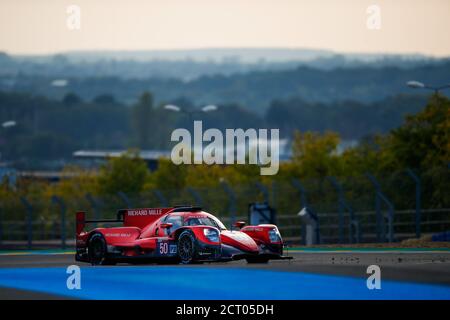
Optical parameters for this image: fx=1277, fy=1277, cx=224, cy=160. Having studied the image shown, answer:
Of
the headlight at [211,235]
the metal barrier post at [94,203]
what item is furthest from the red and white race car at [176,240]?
the metal barrier post at [94,203]

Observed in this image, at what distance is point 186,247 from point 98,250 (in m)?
2.39

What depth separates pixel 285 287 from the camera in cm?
2117

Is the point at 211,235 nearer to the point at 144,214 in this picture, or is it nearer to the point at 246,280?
the point at 144,214

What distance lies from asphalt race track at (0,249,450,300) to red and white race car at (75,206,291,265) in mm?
248

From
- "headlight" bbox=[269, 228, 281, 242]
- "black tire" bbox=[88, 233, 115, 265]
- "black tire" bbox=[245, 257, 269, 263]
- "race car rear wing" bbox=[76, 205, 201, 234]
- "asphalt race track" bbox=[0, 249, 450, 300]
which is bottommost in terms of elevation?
"asphalt race track" bbox=[0, 249, 450, 300]

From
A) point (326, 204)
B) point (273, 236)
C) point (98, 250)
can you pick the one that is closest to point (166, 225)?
point (98, 250)

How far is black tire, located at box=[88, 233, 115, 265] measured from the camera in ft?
88.0

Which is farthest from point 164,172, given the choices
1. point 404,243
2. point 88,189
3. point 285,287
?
point 285,287

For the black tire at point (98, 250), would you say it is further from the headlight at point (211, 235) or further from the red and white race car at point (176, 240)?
the headlight at point (211, 235)

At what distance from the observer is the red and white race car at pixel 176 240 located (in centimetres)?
2528

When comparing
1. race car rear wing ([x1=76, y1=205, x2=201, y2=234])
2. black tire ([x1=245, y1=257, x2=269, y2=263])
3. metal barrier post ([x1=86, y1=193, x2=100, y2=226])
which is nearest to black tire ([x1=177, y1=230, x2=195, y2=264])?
race car rear wing ([x1=76, y1=205, x2=201, y2=234])

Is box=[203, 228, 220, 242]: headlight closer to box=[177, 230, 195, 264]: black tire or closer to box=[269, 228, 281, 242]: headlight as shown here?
box=[177, 230, 195, 264]: black tire
